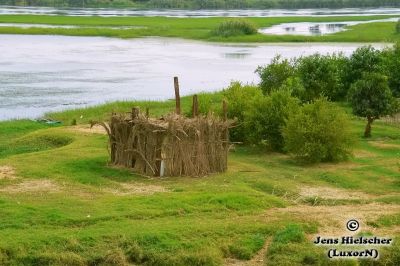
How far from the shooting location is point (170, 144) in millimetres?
17891

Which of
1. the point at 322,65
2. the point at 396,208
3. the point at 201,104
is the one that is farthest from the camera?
the point at 322,65

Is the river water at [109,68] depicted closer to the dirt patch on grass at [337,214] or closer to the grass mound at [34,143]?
the grass mound at [34,143]

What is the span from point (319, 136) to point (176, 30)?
5438 centimetres

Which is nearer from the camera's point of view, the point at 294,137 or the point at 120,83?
the point at 294,137

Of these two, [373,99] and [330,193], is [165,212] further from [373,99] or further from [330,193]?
[373,99]

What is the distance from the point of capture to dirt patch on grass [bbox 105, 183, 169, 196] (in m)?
16.4

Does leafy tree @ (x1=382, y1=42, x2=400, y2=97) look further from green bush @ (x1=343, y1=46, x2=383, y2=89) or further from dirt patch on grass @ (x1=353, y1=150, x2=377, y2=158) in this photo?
dirt patch on grass @ (x1=353, y1=150, x2=377, y2=158)

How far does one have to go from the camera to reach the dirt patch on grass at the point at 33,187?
1616cm

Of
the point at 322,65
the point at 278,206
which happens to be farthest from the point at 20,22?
the point at 278,206

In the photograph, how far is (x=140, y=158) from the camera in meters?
18.4

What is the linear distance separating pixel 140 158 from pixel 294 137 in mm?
5148

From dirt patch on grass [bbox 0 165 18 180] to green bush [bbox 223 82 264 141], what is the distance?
314 inches

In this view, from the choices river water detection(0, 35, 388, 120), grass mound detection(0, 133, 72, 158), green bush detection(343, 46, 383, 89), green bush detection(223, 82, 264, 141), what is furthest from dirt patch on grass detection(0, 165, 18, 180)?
green bush detection(343, 46, 383, 89)

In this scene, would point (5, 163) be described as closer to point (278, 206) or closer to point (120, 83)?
point (278, 206)
